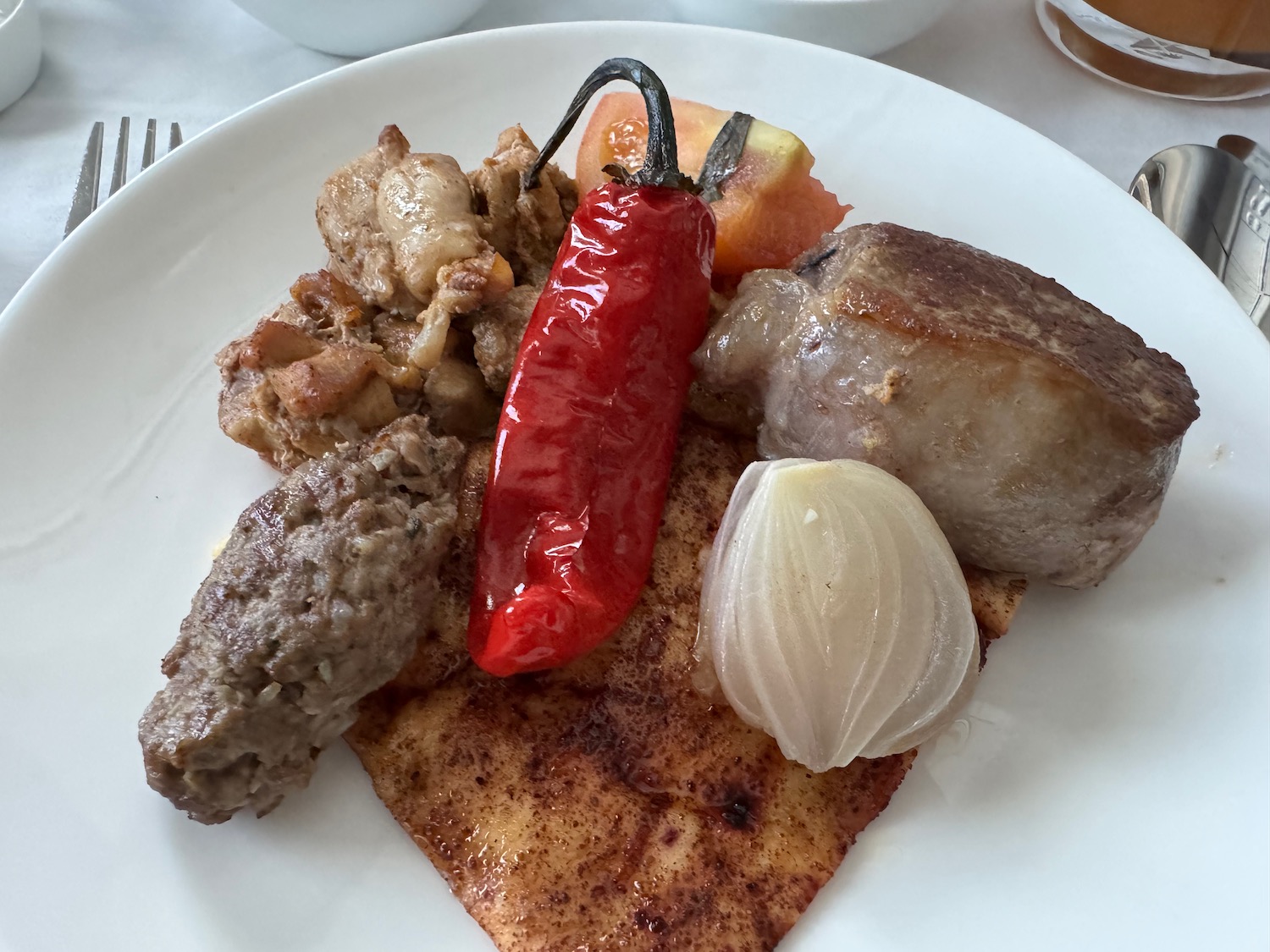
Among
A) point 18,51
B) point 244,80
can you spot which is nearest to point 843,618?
point 244,80

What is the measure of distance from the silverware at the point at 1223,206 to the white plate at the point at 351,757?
0.42 m

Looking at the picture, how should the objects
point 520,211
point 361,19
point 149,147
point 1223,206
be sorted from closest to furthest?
point 520,211
point 1223,206
point 149,147
point 361,19

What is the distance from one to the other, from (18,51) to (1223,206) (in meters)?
4.11

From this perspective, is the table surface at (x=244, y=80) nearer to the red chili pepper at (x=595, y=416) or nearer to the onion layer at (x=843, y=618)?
the red chili pepper at (x=595, y=416)

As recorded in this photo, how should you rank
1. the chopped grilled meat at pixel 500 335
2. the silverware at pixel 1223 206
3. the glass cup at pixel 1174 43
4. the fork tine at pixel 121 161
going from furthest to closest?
1. the glass cup at pixel 1174 43
2. the fork tine at pixel 121 161
3. the silverware at pixel 1223 206
4. the chopped grilled meat at pixel 500 335

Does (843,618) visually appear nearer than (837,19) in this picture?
Yes

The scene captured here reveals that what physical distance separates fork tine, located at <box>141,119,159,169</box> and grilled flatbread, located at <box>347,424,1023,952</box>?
1813mm

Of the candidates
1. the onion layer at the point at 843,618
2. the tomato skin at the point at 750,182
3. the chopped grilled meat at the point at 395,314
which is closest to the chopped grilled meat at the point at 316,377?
the chopped grilled meat at the point at 395,314

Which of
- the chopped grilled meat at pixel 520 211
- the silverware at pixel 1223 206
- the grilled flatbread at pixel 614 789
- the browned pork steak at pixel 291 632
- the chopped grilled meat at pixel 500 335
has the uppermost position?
the chopped grilled meat at pixel 520 211

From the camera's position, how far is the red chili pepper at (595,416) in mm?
1943

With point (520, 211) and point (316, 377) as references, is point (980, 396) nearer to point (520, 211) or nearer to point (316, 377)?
point (520, 211)

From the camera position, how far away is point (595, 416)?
207 centimetres

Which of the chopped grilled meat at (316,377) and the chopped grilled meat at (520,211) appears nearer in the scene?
the chopped grilled meat at (316,377)

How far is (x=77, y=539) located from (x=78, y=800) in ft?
2.04
